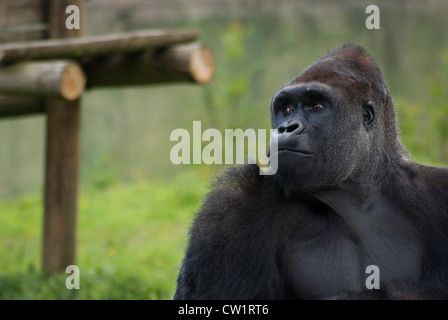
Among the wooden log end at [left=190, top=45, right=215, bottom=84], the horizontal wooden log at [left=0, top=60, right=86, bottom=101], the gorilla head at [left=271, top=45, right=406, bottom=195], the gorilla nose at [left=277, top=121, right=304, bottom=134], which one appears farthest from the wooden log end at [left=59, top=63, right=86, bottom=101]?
the gorilla nose at [left=277, top=121, right=304, bottom=134]

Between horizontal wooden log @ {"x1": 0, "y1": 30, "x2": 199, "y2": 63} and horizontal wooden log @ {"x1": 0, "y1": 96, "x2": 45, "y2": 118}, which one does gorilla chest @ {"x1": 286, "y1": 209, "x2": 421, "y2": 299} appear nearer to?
horizontal wooden log @ {"x1": 0, "y1": 30, "x2": 199, "y2": 63}

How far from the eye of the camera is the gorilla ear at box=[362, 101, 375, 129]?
3.86 meters

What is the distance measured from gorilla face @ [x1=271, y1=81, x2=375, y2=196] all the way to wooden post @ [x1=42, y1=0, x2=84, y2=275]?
11.3 ft

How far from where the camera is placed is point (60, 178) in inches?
270

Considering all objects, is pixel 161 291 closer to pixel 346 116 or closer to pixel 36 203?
pixel 346 116

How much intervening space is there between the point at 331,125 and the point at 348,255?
642mm

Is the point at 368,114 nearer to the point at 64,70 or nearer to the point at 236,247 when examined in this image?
the point at 236,247

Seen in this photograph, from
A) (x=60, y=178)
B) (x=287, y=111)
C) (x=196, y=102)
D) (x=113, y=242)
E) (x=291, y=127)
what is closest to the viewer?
(x=291, y=127)

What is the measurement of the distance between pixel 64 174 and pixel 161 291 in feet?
5.67

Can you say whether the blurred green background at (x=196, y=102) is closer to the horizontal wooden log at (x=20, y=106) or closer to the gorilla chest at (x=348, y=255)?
the horizontal wooden log at (x=20, y=106)

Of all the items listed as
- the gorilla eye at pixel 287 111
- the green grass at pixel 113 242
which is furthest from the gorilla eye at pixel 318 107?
the green grass at pixel 113 242

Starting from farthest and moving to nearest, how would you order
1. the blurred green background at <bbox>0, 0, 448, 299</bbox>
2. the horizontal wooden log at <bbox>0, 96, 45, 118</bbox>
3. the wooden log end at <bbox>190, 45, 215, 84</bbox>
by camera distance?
the blurred green background at <bbox>0, 0, 448, 299</bbox> → the horizontal wooden log at <bbox>0, 96, 45, 118</bbox> → the wooden log end at <bbox>190, 45, 215, 84</bbox>

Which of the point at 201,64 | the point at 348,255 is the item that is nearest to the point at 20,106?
the point at 201,64

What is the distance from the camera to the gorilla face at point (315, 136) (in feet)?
11.9
